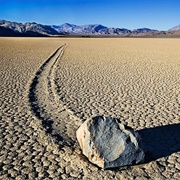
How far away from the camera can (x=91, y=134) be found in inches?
156

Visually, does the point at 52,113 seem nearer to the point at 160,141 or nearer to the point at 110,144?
the point at 160,141

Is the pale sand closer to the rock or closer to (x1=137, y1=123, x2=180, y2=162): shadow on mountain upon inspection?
(x1=137, y1=123, x2=180, y2=162): shadow on mountain

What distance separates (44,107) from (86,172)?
328 cm

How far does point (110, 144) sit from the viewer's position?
12.9 feet

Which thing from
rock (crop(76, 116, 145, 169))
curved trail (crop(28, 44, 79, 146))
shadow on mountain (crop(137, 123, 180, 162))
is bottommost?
curved trail (crop(28, 44, 79, 146))

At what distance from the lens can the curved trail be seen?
521cm

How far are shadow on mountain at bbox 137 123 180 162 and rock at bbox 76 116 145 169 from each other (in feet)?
1.25

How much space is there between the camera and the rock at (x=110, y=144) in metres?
3.88

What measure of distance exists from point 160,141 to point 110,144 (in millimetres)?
1292

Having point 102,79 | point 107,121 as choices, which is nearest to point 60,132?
point 107,121

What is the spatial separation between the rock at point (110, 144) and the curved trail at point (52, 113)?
851 millimetres

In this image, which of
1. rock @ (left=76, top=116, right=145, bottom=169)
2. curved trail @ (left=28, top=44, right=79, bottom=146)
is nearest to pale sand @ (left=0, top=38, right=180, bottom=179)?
curved trail @ (left=28, top=44, right=79, bottom=146)

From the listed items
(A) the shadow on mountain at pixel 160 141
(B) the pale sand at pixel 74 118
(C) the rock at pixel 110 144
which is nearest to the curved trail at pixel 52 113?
(B) the pale sand at pixel 74 118

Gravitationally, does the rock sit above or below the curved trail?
above
